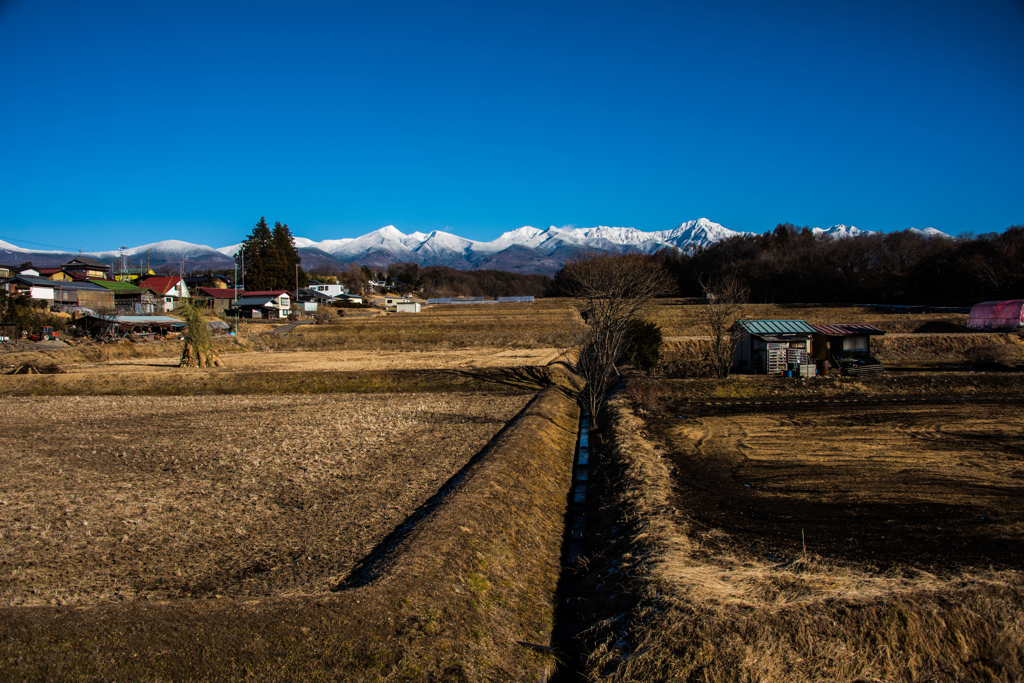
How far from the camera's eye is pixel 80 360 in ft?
126

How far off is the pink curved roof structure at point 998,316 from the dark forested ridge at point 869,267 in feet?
59.1

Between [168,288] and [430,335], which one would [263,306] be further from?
[430,335]

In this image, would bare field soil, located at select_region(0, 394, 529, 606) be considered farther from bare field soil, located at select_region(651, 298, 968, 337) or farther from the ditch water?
bare field soil, located at select_region(651, 298, 968, 337)

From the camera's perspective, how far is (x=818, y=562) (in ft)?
24.0

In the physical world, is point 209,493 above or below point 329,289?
below

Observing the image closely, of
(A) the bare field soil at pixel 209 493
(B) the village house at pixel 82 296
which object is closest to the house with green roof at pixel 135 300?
(B) the village house at pixel 82 296

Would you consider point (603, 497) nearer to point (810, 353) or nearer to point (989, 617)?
point (989, 617)

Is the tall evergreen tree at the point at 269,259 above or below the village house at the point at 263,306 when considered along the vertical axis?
above

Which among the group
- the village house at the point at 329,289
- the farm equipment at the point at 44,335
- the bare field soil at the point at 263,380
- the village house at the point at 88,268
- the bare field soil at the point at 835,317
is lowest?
the bare field soil at the point at 263,380

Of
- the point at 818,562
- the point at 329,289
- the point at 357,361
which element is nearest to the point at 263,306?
the point at 329,289

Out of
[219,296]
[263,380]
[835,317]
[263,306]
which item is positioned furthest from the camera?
[219,296]

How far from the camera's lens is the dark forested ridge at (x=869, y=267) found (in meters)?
62.4

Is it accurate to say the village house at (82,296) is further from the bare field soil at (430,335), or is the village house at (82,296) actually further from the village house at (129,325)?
the bare field soil at (430,335)

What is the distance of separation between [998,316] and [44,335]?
74.5m
